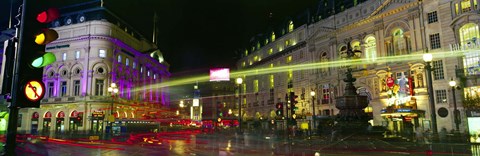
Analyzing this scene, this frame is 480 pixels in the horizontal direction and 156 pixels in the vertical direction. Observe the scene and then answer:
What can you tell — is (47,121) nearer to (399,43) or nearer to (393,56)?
(393,56)

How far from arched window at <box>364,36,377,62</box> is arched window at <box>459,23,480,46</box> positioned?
11959 millimetres

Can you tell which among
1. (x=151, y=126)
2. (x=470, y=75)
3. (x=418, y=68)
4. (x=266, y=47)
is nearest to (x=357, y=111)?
(x=470, y=75)

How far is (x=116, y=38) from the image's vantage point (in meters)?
58.8

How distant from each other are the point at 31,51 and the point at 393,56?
4879cm

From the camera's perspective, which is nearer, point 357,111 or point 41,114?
point 357,111

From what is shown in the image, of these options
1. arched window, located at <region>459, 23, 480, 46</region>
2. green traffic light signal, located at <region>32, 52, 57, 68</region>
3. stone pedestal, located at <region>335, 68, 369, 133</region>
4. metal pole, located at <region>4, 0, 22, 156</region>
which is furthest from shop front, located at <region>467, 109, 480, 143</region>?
metal pole, located at <region>4, 0, 22, 156</region>

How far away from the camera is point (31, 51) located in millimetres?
4098

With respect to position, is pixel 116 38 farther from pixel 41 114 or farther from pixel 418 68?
pixel 418 68

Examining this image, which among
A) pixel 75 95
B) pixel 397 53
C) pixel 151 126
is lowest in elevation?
pixel 151 126

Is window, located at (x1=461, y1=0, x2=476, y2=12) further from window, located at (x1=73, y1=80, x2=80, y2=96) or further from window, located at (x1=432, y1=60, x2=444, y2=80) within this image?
window, located at (x1=73, y1=80, x2=80, y2=96)

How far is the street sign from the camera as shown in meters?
4.02

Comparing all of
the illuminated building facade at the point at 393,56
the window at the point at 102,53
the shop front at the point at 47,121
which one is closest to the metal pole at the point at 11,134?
the illuminated building facade at the point at 393,56

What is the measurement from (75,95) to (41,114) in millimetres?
8238

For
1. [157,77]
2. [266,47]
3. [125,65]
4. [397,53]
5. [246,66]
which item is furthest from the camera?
[246,66]
